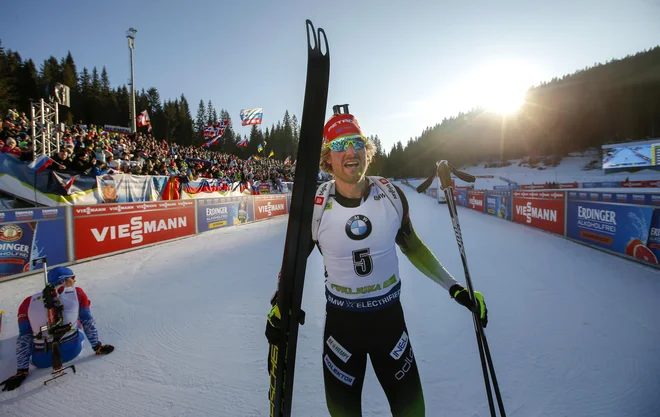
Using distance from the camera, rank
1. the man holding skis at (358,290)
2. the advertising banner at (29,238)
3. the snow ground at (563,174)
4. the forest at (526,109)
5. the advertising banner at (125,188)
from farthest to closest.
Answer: the forest at (526,109) < the snow ground at (563,174) < the advertising banner at (125,188) < the advertising banner at (29,238) < the man holding skis at (358,290)

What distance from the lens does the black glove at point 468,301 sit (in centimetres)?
209

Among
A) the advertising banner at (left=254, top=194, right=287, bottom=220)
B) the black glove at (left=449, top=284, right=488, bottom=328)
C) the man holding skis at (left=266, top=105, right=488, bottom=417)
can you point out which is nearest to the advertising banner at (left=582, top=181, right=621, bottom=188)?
the advertising banner at (left=254, top=194, right=287, bottom=220)

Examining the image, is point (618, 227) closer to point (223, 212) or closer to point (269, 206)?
point (223, 212)

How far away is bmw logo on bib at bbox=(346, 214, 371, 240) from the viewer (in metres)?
1.91

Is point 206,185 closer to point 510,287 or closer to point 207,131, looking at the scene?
point 207,131

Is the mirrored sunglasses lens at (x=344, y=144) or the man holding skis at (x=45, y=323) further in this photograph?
the man holding skis at (x=45, y=323)

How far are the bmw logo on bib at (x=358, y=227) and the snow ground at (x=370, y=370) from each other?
194 centimetres

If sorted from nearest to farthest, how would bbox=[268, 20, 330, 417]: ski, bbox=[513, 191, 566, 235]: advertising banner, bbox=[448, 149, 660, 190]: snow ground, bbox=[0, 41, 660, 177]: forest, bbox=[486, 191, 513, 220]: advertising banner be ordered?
bbox=[268, 20, 330, 417]: ski < bbox=[513, 191, 566, 235]: advertising banner < bbox=[486, 191, 513, 220]: advertising banner < bbox=[448, 149, 660, 190]: snow ground < bbox=[0, 41, 660, 177]: forest

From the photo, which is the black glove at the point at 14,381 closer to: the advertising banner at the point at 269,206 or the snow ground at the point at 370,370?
the snow ground at the point at 370,370

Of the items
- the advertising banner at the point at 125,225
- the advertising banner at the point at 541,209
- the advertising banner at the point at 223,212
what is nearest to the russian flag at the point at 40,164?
the advertising banner at the point at 125,225

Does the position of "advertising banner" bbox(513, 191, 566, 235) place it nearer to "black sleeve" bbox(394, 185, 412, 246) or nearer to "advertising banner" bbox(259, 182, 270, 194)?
"black sleeve" bbox(394, 185, 412, 246)

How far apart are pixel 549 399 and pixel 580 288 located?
367 cm

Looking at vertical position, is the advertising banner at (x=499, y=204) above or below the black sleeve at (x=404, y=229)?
below

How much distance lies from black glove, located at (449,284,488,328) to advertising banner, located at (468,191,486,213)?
18357 millimetres
